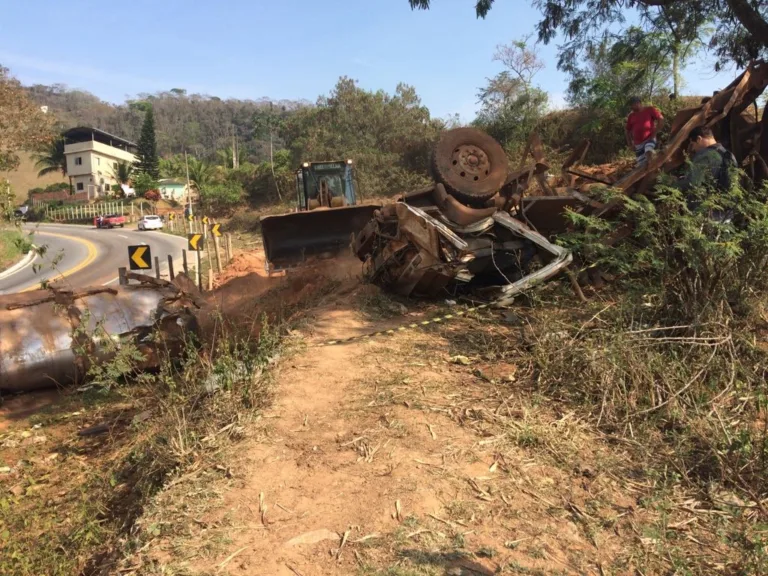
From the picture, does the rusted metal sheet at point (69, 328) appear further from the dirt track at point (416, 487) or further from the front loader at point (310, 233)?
the front loader at point (310, 233)

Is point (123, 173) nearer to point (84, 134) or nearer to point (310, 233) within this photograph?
point (84, 134)

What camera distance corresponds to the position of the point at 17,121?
21.9 meters

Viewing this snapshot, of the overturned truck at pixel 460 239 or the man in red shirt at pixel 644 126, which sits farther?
the man in red shirt at pixel 644 126

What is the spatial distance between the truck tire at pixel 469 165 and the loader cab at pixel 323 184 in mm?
5894

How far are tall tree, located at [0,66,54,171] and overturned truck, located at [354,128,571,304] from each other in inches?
799

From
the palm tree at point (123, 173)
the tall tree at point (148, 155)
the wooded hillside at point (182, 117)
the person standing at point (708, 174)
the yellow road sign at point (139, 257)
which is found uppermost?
the wooded hillside at point (182, 117)

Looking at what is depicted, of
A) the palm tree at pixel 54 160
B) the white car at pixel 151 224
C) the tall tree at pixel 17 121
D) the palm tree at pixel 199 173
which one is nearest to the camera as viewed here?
the tall tree at pixel 17 121

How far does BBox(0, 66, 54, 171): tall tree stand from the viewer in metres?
21.6

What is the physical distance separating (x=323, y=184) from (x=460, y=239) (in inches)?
299

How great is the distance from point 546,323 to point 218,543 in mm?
3173

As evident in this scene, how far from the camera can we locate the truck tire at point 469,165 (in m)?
7.41

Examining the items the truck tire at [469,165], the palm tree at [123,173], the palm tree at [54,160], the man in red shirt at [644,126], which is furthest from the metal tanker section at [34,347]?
the palm tree at [54,160]

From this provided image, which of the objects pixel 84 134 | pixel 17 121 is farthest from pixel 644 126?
pixel 84 134

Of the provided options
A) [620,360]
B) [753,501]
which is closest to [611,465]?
[753,501]
